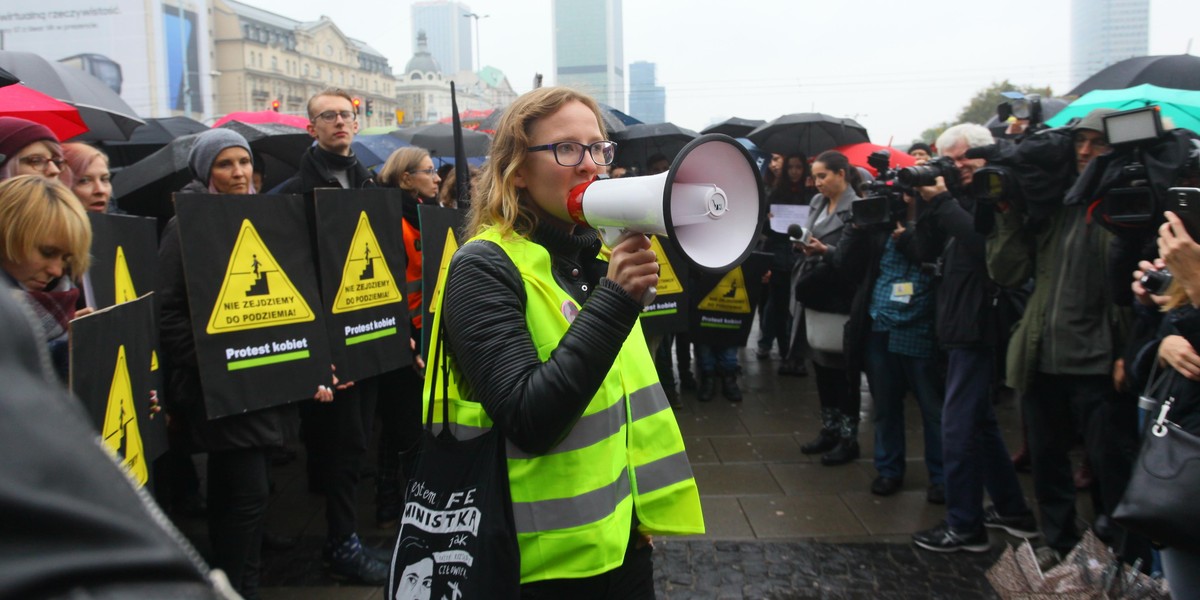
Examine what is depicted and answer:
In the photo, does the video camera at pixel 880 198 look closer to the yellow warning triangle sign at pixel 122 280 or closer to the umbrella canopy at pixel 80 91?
the yellow warning triangle sign at pixel 122 280

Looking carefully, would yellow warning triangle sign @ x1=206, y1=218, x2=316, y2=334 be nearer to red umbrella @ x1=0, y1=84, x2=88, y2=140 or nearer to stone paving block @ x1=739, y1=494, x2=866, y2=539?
red umbrella @ x1=0, y1=84, x2=88, y2=140

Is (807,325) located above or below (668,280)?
below

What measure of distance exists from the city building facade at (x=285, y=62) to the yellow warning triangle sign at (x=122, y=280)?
70082 millimetres

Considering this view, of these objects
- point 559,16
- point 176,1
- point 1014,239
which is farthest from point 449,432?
point 559,16

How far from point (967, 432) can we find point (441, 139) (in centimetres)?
735

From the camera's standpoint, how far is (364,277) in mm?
4102

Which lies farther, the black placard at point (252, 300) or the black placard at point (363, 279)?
the black placard at point (363, 279)

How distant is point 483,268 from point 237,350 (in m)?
2.04

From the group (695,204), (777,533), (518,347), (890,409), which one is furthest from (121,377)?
(890,409)

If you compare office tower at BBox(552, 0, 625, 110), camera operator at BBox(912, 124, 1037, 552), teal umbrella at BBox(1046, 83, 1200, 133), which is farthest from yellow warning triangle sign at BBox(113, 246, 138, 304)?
office tower at BBox(552, 0, 625, 110)

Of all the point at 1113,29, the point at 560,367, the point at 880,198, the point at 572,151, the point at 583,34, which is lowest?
the point at 560,367

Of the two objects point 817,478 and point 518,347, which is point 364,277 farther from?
point 817,478

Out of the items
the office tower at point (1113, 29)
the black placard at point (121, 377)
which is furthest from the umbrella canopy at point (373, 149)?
the office tower at point (1113, 29)

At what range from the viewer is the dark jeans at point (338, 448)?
405 cm
